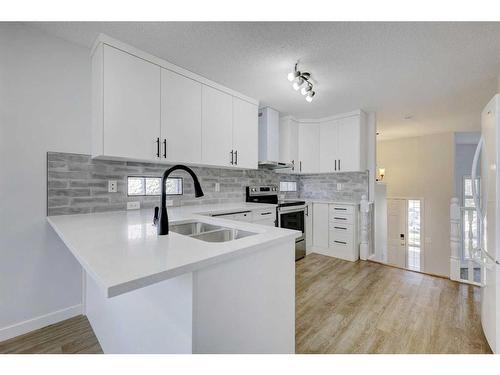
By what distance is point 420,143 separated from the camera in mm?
5480

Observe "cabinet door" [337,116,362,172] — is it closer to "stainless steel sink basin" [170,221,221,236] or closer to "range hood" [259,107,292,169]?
"range hood" [259,107,292,169]

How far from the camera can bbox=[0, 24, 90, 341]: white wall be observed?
168 cm

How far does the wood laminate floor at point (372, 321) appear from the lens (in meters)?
1.64

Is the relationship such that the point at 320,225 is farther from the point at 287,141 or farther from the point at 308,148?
the point at 287,141

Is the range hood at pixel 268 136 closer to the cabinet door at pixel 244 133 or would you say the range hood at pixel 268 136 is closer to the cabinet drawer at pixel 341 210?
the cabinet door at pixel 244 133

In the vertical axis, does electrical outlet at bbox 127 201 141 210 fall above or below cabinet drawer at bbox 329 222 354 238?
above

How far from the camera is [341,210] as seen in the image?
12.0ft

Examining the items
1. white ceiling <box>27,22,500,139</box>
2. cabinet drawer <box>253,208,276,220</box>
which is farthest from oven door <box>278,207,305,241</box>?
white ceiling <box>27,22,500,139</box>

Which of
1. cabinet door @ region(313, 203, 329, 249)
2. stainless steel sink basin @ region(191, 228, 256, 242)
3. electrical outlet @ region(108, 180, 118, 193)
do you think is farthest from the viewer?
cabinet door @ region(313, 203, 329, 249)

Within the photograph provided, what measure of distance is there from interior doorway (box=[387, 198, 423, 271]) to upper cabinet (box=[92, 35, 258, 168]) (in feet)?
16.2

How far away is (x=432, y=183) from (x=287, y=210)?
4.07 m

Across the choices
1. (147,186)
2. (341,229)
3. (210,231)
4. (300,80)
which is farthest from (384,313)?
(147,186)
